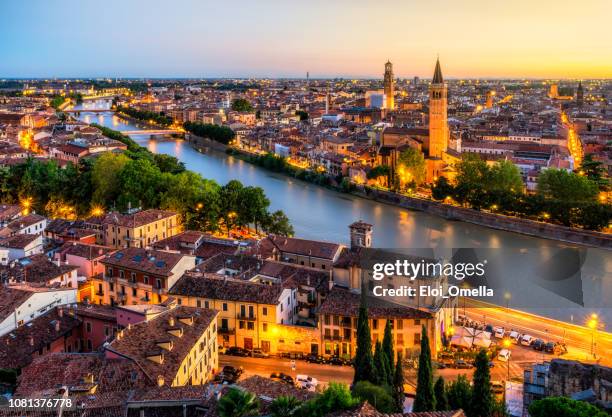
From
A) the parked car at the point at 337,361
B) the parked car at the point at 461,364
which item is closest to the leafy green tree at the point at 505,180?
the parked car at the point at 461,364

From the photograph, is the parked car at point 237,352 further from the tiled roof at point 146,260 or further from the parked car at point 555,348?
the parked car at point 555,348

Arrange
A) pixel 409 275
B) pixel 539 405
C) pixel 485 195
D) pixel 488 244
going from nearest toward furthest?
pixel 539 405, pixel 409 275, pixel 488 244, pixel 485 195

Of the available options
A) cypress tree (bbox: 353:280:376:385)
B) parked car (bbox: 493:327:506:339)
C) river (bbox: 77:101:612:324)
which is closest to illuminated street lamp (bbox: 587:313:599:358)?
river (bbox: 77:101:612:324)

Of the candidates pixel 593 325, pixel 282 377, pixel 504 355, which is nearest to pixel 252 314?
pixel 282 377

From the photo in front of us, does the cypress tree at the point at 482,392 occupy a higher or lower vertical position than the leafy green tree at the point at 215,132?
lower

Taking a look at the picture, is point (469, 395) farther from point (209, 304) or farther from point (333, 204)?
point (333, 204)

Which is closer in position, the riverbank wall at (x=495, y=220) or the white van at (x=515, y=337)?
the white van at (x=515, y=337)

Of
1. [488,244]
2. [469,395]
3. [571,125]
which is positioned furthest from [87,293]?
[571,125]

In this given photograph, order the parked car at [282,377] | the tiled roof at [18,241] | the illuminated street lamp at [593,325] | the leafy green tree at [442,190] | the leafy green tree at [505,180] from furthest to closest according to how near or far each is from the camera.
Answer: the leafy green tree at [442,190], the leafy green tree at [505,180], the tiled roof at [18,241], the illuminated street lamp at [593,325], the parked car at [282,377]
